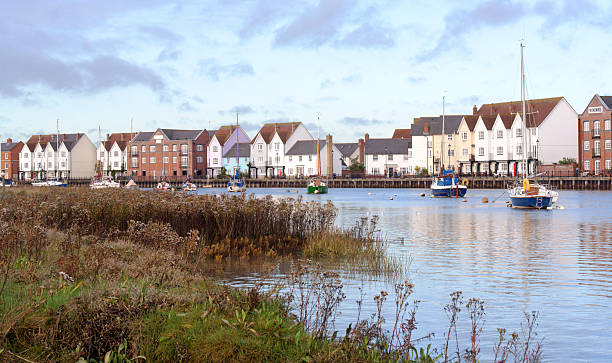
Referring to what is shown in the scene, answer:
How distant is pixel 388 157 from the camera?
139625 mm

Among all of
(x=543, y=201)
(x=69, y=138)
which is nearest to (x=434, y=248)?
(x=543, y=201)

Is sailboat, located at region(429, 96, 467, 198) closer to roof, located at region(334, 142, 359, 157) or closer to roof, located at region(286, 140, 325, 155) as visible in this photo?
roof, located at region(286, 140, 325, 155)

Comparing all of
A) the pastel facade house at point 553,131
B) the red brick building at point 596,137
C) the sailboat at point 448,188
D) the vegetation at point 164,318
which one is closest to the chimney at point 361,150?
the pastel facade house at point 553,131

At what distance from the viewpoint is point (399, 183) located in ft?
407

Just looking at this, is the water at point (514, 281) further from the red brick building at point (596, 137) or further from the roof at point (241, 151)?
the roof at point (241, 151)

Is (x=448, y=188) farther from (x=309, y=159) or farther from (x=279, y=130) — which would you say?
(x=279, y=130)

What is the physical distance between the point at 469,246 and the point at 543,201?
103ft

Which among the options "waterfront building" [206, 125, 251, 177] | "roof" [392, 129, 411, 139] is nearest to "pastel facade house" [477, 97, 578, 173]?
"roof" [392, 129, 411, 139]

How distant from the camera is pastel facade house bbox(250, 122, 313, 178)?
14312cm

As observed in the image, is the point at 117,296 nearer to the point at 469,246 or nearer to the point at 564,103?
the point at 469,246

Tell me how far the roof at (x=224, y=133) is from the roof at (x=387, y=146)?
108ft

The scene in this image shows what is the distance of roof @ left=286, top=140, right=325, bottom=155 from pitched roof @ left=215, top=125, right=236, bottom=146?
55.9ft

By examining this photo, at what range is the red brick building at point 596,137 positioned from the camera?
107250 millimetres

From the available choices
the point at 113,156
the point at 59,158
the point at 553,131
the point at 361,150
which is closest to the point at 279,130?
the point at 361,150
